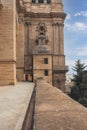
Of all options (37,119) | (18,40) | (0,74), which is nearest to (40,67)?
(18,40)

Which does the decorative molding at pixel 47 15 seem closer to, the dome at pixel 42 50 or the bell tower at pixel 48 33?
the bell tower at pixel 48 33

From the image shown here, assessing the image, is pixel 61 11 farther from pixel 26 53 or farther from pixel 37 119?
pixel 37 119

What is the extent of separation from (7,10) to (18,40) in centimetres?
1201

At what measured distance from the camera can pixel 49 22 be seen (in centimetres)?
4244

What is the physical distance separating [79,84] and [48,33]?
8.32 metres

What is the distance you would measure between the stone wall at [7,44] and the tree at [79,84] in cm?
1184

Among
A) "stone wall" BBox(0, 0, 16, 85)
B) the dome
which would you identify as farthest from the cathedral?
"stone wall" BBox(0, 0, 16, 85)

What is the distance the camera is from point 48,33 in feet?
139

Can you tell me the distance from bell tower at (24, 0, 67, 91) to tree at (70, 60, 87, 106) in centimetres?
213

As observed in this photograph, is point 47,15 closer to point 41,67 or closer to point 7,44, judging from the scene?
point 41,67

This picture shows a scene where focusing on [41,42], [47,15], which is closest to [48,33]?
[41,42]

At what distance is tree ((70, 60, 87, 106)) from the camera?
36.2 m

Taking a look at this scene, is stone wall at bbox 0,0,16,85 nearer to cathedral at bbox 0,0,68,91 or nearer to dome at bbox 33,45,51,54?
cathedral at bbox 0,0,68,91

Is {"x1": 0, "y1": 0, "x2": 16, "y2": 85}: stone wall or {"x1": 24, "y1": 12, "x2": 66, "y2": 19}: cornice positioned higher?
{"x1": 24, "y1": 12, "x2": 66, "y2": 19}: cornice
